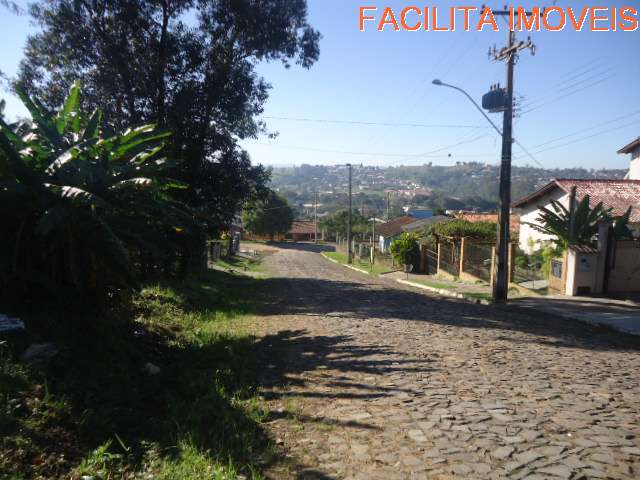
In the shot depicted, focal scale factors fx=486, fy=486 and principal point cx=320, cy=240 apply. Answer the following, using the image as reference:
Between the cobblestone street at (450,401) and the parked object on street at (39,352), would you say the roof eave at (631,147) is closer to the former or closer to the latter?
the cobblestone street at (450,401)

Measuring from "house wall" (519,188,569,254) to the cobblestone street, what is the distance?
22216mm

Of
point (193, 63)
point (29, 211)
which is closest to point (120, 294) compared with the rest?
point (29, 211)

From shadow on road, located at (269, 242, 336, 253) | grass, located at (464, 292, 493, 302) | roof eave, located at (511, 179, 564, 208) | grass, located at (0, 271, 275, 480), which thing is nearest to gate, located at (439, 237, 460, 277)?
roof eave, located at (511, 179, 564, 208)

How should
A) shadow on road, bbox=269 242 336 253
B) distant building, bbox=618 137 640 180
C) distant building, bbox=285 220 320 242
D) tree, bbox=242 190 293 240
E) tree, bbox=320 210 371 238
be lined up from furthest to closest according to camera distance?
1. distant building, bbox=285 220 320 242
2. tree, bbox=242 190 293 240
3. tree, bbox=320 210 371 238
4. shadow on road, bbox=269 242 336 253
5. distant building, bbox=618 137 640 180

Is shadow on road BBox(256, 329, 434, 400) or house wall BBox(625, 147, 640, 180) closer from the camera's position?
shadow on road BBox(256, 329, 434, 400)

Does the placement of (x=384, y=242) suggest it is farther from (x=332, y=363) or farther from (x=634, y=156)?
(x=332, y=363)

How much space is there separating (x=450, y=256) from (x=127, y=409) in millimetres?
24587

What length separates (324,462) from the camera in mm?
3842

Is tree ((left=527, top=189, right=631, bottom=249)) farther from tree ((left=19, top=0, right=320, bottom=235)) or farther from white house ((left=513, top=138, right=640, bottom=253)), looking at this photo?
tree ((left=19, top=0, right=320, bottom=235))

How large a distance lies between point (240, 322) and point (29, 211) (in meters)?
5.29

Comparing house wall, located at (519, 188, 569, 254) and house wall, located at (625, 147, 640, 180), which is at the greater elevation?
house wall, located at (625, 147, 640, 180)

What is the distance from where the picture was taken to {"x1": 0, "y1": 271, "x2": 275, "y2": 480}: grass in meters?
3.54

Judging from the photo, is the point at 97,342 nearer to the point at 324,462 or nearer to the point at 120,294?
the point at 120,294

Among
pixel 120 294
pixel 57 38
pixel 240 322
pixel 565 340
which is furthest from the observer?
pixel 57 38
